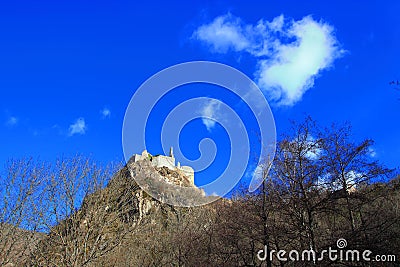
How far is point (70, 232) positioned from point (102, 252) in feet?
6.45

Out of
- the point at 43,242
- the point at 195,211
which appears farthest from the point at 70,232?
the point at 195,211

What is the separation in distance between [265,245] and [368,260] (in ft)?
13.0

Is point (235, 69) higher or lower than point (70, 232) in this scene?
higher

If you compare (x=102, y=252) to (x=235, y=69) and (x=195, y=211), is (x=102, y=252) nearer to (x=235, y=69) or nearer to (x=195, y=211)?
(x=235, y=69)

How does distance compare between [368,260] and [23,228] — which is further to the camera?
[23,228]

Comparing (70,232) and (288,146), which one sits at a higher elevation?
(288,146)

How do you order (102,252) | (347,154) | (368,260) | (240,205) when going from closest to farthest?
(368,260)
(347,154)
(240,205)
(102,252)

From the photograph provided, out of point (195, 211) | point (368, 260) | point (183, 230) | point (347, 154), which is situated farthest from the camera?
point (195, 211)

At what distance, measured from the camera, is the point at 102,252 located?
56.2 feet

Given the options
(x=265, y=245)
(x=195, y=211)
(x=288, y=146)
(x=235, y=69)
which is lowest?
(x=265, y=245)

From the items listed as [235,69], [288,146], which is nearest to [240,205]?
[288,146]

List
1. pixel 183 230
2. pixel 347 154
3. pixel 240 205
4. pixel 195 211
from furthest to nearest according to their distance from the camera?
pixel 195 211, pixel 183 230, pixel 240 205, pixel 347 154

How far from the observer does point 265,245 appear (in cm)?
1373

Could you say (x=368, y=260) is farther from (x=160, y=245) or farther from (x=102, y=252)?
(x=160, y=245)
